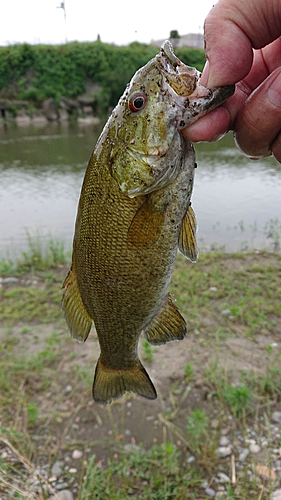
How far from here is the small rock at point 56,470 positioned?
291 cm

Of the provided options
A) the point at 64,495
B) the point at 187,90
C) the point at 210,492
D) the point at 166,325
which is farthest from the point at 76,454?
the point at 187,90

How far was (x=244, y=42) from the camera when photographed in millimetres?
1467

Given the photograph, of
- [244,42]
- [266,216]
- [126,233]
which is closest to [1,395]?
[126,233]

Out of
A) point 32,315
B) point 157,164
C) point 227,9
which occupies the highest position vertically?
point 227,9

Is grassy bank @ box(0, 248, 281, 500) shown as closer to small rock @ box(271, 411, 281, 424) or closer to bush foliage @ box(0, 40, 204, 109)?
small rock @ box(271, 411, 281, 424)

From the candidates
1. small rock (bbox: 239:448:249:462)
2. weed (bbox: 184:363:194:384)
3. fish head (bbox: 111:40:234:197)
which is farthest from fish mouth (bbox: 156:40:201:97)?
weed (bbox: 184:363:194:384)

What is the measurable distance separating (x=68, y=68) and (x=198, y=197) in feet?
108

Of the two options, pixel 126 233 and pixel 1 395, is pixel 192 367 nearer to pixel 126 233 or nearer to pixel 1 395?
pixel 1 395

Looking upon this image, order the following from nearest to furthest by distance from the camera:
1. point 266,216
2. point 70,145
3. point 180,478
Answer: point 180,478
point 266,216
point 70,145

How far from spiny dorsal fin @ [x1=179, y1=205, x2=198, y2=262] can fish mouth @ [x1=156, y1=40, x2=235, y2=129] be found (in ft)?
1.31

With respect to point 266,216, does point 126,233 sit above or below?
above

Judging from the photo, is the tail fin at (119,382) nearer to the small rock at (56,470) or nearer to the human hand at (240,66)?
the human hand at (240,66)

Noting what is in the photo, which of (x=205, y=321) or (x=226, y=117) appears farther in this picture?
(x=205, y=321)

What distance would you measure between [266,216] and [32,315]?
20.0ft
